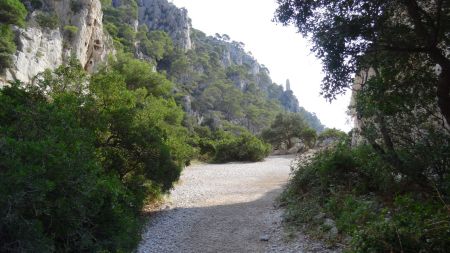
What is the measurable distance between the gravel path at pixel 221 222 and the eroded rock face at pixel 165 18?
74.3 meters

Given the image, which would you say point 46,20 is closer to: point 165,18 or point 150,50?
point 150,50

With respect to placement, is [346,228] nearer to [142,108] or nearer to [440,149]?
[440,149]

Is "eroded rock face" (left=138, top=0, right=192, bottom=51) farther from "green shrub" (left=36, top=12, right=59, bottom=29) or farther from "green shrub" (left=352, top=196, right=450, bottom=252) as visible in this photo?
"green shrub" (left=352, top=196, right=450, bottom=252)

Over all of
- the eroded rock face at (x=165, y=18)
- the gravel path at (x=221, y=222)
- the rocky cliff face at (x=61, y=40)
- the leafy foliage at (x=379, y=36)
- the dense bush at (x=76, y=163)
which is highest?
the eroded rock face at (x=165, y=18)

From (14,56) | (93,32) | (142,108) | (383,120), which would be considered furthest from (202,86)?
(383,120)

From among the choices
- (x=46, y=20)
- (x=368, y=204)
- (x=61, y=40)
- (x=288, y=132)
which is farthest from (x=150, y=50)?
(x=368, y=204)

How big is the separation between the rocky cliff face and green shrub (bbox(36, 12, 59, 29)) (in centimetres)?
22

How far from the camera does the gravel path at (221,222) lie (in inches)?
331

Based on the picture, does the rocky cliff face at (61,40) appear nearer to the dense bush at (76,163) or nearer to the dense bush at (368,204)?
the dense bush at (76,163)

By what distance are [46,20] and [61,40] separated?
2.22 m

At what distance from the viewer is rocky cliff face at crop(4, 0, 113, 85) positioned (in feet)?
99.6

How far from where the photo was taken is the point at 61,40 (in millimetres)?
35938

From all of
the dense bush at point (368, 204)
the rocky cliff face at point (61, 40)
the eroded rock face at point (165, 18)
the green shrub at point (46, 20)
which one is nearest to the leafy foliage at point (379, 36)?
the dense bush at point (368, 204)

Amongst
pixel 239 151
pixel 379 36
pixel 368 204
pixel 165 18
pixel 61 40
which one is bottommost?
pixel 368 204
